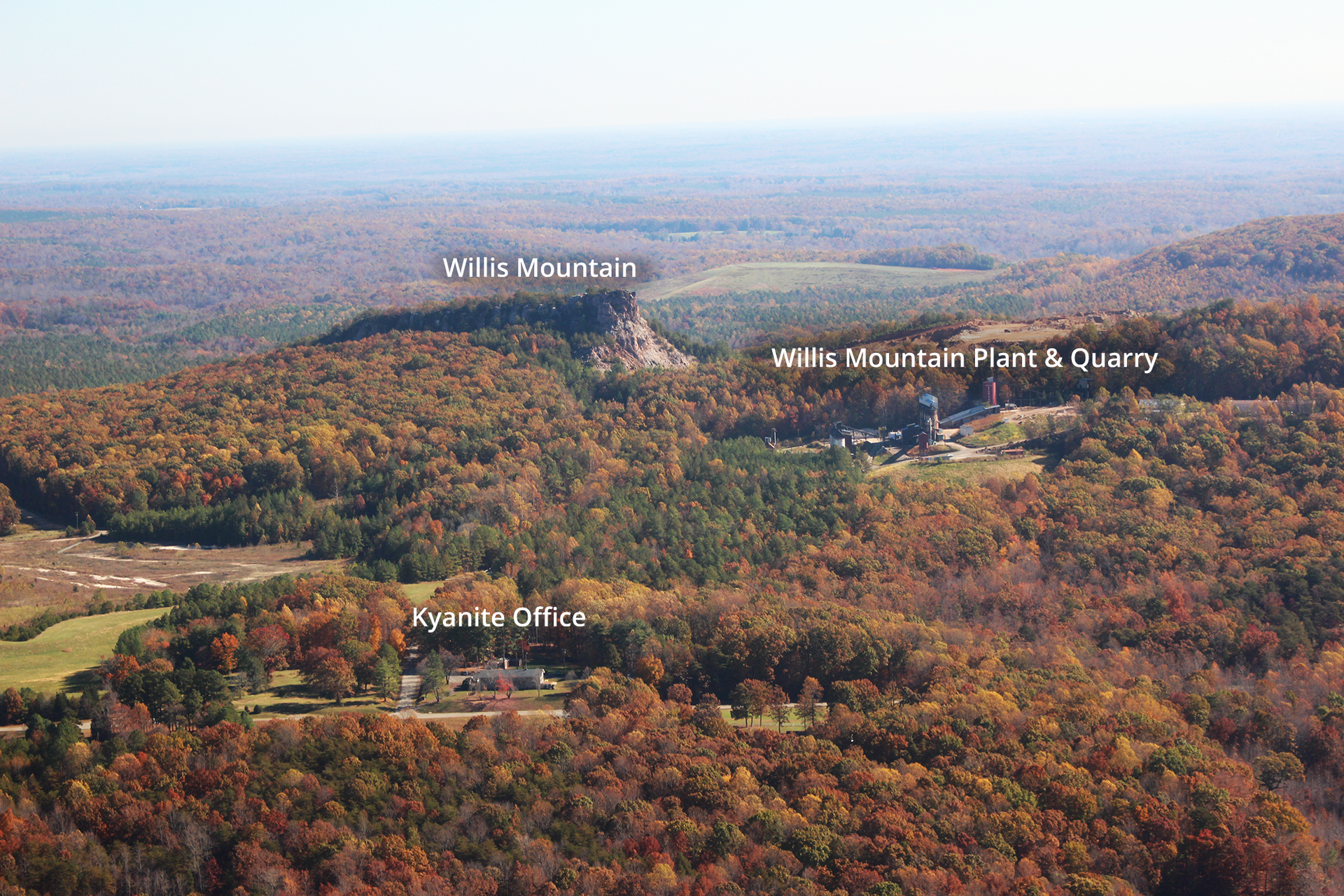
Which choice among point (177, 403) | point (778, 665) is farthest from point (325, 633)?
point (177, 403)

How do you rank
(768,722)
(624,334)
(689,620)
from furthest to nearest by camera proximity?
1. (624,334)
2. (689,620)
3. (768,722)

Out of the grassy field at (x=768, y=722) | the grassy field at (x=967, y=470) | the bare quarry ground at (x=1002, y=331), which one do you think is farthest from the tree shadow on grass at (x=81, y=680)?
the bare quarry ground at (x=1002, y=331)

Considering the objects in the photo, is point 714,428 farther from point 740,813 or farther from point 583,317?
point 740,813

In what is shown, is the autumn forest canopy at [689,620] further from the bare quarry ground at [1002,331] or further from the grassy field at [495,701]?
the bare quarry ground at [1002,331]

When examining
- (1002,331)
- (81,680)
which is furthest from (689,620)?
(1002,331)

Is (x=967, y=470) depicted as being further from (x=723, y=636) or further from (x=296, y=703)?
(x=296, y=703)

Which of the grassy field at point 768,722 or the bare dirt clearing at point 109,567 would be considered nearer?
the grassy field at point 768,722
